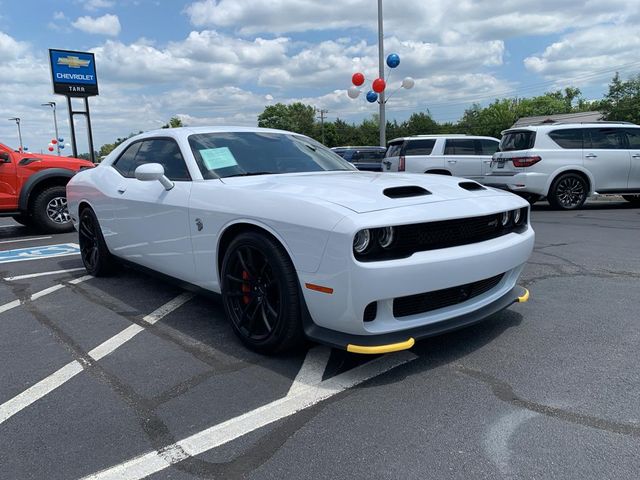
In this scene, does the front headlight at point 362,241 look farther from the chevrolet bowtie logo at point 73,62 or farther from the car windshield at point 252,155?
the chevrolet bowtie logo at point 73,62

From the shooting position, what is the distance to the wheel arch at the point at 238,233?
2789 mm

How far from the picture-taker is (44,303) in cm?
443

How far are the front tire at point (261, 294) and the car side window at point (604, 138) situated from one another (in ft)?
30.8

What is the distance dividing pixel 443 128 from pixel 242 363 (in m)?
69.0

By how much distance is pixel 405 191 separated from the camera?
2.99 m

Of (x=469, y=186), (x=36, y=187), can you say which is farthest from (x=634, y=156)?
(x=36, y=187)

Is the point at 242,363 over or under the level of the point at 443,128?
under

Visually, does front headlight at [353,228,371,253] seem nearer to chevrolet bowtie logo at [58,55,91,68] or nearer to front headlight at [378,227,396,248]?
front headlight at [378,227,396,248]

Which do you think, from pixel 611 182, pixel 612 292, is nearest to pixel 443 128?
pixel 611 182

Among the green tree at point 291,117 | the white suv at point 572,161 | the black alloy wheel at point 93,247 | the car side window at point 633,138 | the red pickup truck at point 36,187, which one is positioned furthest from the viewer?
the green tree at point 291,117

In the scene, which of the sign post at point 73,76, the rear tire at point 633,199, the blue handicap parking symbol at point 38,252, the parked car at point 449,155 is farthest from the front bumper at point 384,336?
the sign post at point 73,76

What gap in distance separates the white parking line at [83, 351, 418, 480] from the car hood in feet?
3.08

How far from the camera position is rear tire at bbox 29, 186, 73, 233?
8.43 meters

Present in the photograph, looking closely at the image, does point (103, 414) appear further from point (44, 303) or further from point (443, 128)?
point (443, 128)
